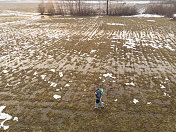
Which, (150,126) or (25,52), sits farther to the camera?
(25,52)

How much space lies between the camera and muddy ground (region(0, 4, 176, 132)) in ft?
16.7

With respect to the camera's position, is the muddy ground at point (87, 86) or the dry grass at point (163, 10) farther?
the dry grass at point (163, 10)

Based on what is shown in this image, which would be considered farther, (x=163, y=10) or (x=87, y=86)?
(x=163, y=10)

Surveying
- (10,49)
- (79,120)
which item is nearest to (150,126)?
(79,120)

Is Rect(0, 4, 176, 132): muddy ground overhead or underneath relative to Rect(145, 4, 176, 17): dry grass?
underneath

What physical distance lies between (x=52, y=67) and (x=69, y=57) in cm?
201

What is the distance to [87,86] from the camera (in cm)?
720

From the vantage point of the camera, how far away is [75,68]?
907cm

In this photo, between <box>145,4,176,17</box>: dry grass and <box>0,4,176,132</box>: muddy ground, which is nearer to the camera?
<box>0,4,176,132</box>: muddy ground

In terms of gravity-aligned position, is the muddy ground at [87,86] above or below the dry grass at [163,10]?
below

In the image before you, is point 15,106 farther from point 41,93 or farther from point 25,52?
point 25,52

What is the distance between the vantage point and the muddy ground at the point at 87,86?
5082 mm

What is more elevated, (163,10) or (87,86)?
(163,10)

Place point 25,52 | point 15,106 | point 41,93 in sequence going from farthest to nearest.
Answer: point 25,52
point 41,93
point 15,106
